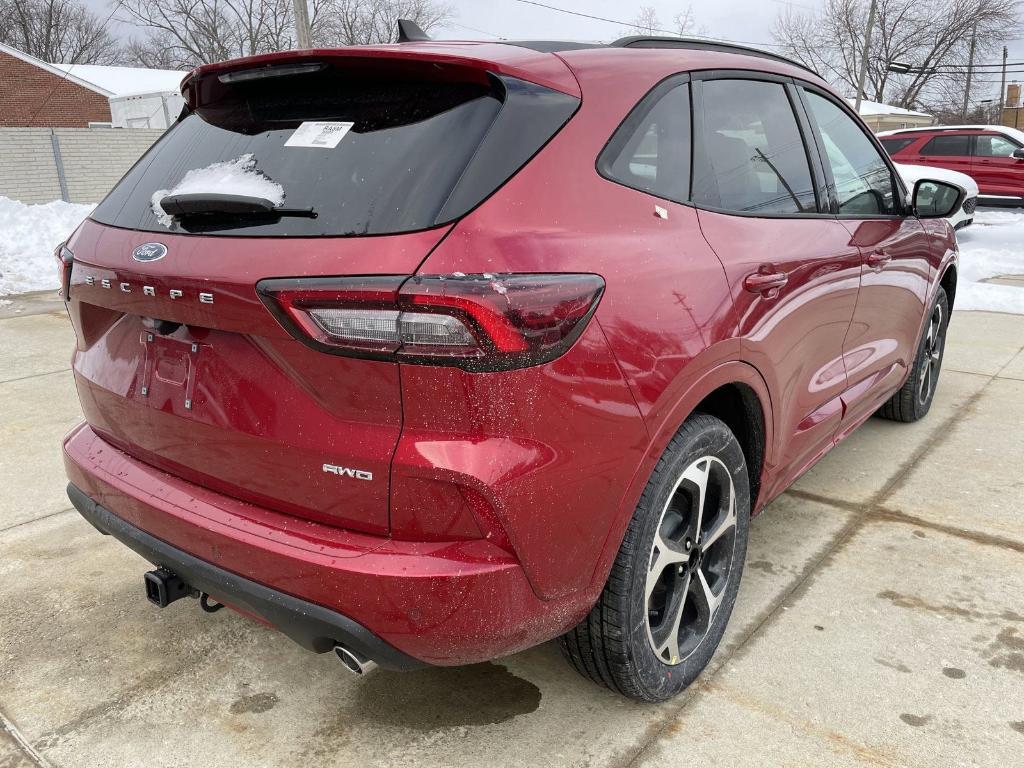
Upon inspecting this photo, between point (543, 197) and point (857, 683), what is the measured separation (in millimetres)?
1681

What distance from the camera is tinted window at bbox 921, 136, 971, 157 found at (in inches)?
650

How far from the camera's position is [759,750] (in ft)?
7.11

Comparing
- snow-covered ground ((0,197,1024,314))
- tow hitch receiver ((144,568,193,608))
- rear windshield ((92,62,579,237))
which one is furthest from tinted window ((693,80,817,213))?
snow-covered ground ((0,197,1024,314))

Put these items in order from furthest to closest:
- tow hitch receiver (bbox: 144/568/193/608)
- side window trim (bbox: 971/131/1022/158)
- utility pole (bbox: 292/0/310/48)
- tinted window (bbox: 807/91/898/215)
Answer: side window trim (bbox: 971/131/1022/158) → utility pole (bbox: 292/0/310/48) → tinted window (bbox: 807/91/898/215) → tow hitch receiver (bbox: 144/568/193/608)

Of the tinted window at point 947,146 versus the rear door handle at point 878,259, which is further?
the tinted window at point 947,146

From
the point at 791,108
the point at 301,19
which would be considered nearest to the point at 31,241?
the point at 301,19

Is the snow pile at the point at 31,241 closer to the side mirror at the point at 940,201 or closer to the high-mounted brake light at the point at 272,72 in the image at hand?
the high-mounted brake light at the point at 272,72

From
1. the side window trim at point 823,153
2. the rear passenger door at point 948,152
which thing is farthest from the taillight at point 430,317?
the rear passenger door at point 948,152

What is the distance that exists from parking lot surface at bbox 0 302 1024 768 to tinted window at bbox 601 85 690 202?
1415 millimetres

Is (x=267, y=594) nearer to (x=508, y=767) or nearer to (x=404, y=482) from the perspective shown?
(x=404, y=482)

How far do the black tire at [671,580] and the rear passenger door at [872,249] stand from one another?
1070mm

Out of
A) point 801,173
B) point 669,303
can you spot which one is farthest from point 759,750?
point 801,173

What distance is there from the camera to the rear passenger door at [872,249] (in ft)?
10.4

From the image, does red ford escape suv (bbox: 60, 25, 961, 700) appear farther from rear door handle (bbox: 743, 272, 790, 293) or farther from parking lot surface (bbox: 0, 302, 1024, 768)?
parking lot surface (bbox: 0, 302, 1024, 768)
